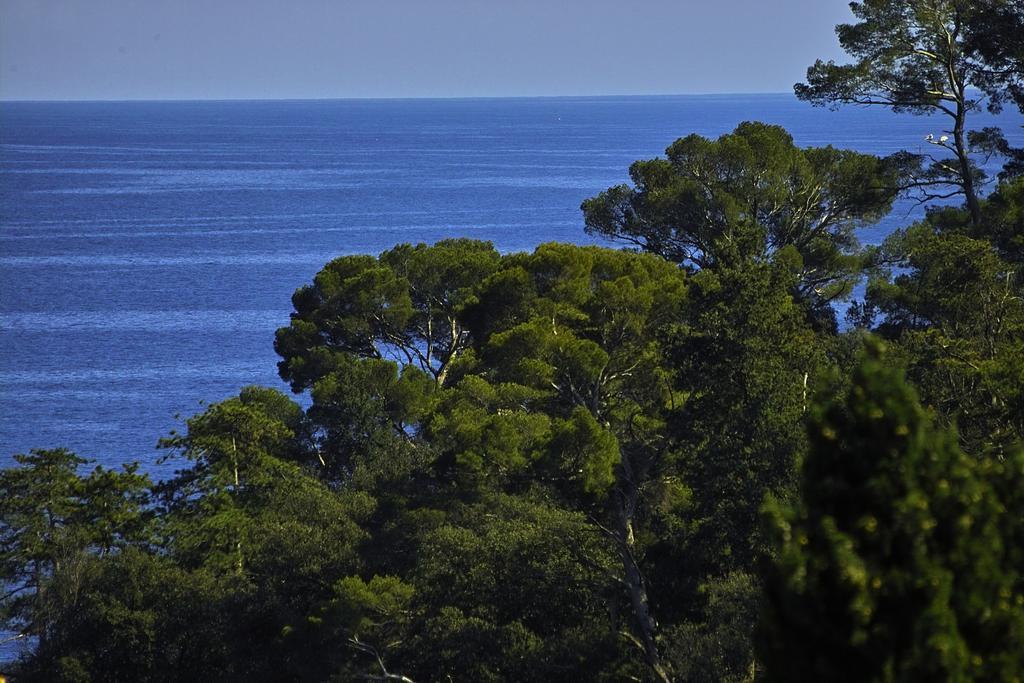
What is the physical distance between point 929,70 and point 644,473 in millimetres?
12501

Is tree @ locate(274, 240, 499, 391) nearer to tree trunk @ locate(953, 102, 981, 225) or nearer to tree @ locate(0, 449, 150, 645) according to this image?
tree @ locate(0, 449, 150, 645)

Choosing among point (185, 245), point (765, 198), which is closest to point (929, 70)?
point (765, 198)

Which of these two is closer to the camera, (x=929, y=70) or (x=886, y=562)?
(x=886, y=562)

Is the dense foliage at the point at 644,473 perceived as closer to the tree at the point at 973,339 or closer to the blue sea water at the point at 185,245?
the tree at the point at 973,339

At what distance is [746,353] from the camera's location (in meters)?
15.8

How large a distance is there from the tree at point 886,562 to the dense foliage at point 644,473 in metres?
0.02

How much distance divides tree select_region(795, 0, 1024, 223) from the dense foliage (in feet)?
0.27

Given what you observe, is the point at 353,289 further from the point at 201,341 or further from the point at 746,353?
the point at 201,341

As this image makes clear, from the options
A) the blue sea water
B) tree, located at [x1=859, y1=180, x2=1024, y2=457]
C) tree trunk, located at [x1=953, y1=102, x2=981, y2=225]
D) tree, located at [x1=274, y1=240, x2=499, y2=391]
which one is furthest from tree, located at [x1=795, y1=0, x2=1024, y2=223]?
the blue sea water

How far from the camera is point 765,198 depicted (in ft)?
99.6

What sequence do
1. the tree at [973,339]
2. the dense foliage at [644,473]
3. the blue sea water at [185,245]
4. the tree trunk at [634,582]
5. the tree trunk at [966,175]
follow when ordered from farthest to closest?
the blue sea water at [185,245] < the tree trunk at [966,175] < the tree trunk at [634,582] < the tree at [973,339] < the dense foliage at [644,473]

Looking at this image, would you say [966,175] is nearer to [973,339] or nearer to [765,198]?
[765,198]

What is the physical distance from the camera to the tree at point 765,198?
3002cm

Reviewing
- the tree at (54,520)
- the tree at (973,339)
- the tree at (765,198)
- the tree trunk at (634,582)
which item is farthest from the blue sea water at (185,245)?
the tree at (973,339)
